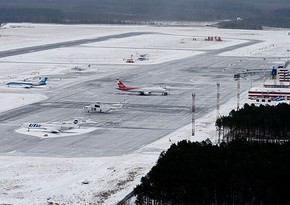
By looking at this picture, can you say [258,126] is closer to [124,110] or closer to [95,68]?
[124,110]

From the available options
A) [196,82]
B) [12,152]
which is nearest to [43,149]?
[12,152]

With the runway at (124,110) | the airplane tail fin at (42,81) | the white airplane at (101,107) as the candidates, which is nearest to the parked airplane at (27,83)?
the airplane tail fin at (42,81)

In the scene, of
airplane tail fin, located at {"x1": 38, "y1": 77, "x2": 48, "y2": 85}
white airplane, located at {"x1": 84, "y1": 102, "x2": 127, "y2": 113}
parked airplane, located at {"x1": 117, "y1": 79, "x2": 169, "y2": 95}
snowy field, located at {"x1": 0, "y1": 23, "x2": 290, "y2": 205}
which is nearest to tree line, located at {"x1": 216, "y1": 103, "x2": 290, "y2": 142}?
snowy field, located at {"x1": 0, "y1": 23, "x2": 290, "y2": 205}

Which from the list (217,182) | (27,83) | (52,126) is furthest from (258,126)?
(27,83)

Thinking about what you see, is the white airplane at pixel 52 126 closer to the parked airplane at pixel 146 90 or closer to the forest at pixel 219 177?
the forest at pixel 219 177

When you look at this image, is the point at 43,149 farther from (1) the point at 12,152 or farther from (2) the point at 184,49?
(2) the point at 184,49

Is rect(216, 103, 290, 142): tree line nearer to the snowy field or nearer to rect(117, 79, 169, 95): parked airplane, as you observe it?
the snowy field
